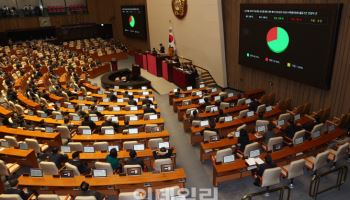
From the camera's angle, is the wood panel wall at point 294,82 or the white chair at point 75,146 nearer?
the white chair at point 75,146

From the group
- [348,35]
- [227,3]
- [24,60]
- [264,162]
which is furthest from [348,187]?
[24,60]

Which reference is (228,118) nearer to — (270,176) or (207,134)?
(207,134)

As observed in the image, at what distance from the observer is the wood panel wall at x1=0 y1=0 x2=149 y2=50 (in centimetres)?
3107

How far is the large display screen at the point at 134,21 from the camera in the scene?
2719 cm

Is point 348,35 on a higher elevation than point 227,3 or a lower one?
lower

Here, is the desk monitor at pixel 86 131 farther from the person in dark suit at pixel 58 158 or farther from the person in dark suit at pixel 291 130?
the person in dark suit at pixel 291 130

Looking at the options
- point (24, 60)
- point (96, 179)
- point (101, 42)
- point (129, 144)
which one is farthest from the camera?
point (101, 42)

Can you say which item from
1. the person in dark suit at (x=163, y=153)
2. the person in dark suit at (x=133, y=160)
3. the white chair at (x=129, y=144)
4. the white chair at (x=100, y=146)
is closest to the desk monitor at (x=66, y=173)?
the person in dark suit at (x=133, y=160)

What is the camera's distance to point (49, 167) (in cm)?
887

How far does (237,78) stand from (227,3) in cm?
447

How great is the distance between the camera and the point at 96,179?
822 centimetres

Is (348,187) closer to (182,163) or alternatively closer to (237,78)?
(182,163)

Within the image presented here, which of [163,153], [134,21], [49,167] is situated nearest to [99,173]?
[49,167]

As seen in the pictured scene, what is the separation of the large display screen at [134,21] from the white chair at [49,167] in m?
20.3
